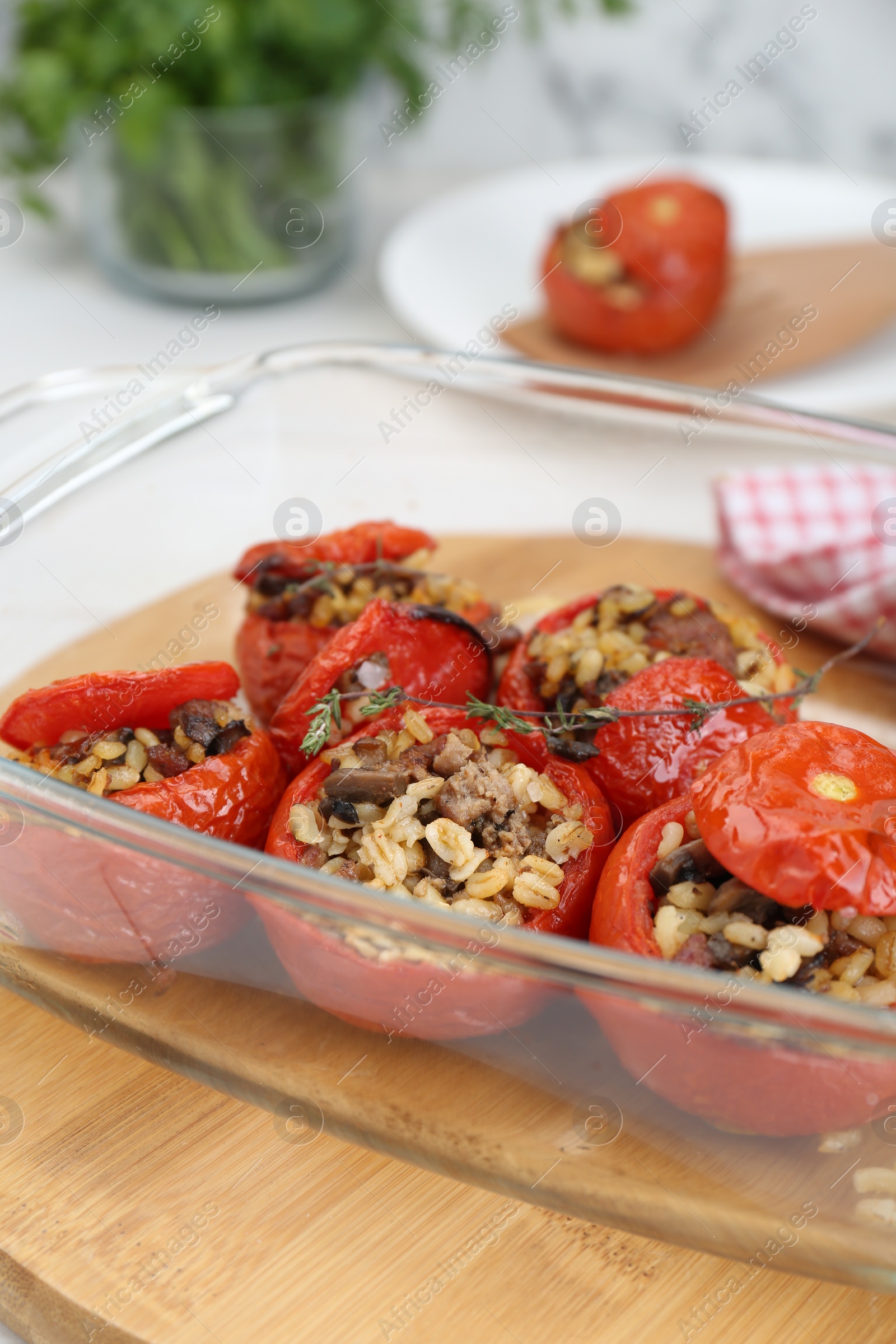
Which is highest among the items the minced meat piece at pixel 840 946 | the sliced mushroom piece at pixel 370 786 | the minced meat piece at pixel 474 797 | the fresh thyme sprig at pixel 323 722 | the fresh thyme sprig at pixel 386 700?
the fresh thyme sprig at pixel 323 722

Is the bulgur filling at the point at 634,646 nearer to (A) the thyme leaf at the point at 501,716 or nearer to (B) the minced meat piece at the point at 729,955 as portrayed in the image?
(A) the thyme leaf at the point at 501,716

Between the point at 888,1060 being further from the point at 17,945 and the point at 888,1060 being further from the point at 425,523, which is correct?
the point at 425,523

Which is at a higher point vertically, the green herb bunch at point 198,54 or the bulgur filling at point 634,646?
the green herb bunch at point 198,54

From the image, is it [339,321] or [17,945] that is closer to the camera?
[17,945]

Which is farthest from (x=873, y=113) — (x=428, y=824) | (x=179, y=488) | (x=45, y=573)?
Answer: (x=428, y=824)

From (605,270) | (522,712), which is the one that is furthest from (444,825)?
(605,270)

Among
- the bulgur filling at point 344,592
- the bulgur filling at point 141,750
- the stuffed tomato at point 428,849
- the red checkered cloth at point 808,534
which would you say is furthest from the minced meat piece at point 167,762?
the red checkered cloth at point 808,534
